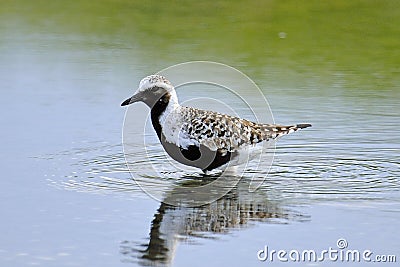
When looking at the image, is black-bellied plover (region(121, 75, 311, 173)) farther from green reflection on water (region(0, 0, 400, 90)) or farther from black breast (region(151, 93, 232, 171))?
green reflection on water (region(0, 0, 400, 90))

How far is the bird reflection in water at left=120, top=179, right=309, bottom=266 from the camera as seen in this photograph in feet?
21.4

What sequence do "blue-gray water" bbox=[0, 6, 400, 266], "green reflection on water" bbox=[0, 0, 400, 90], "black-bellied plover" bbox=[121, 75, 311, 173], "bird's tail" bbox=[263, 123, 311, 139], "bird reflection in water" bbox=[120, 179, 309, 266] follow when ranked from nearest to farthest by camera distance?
"bird reflection in water" bbox=[120, 179, 309, 266] < "blue-gray water" bbox=[0, 6, 400, 266] < "black-bellied plover" bbox=[121, 75, 311, 173] < "bird's tail" bbox=[263, 123, 311, 139] < "green reflection on water" bbox=[0, 0, 400, 90]

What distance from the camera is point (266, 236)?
22.5 feet

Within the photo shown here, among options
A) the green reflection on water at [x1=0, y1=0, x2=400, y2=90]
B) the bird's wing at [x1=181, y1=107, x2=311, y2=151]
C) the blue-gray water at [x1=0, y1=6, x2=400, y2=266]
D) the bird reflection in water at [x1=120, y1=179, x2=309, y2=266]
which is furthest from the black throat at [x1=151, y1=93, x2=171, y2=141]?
the green reflection on water at [x1=0, y1=0, x2=400, y2=90]

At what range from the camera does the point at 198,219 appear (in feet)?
23.7

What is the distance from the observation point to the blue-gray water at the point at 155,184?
6660 millimetres

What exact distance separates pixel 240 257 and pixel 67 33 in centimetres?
866

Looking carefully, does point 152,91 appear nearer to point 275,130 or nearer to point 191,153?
point 191,153

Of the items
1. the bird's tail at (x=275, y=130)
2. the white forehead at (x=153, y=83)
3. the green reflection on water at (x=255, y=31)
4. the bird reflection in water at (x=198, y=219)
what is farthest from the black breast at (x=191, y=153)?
the green reflection on water at (x=255, y=31)

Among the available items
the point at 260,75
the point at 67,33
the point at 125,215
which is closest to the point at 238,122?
the point at 125,215

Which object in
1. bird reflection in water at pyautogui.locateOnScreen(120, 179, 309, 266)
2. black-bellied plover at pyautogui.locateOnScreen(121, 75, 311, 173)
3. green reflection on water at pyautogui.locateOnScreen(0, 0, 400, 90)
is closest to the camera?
bird reflection in water at pyautogui.locateOnScreen(120, 179, 309, 266)

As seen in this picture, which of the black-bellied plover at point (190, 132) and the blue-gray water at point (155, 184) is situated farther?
the black-bellied plover at point (190, 132)

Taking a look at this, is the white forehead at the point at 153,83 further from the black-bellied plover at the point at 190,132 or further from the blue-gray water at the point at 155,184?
the blue-gray water at the point at 155,184

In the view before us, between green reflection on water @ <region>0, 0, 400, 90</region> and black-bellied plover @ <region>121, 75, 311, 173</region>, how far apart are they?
365 cm
